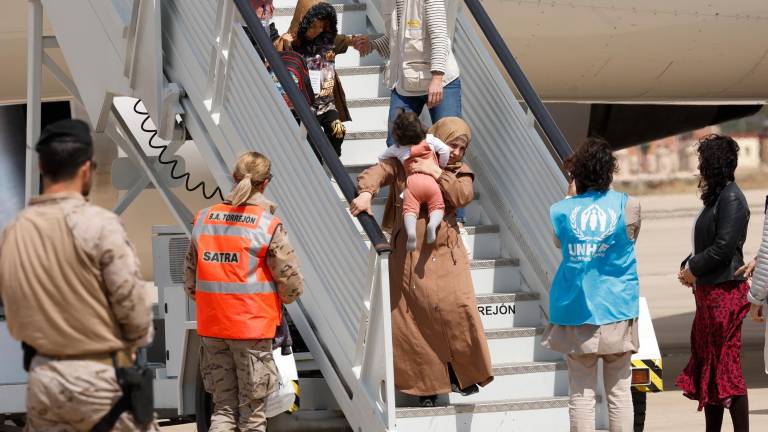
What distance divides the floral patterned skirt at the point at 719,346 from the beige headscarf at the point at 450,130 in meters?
1.38

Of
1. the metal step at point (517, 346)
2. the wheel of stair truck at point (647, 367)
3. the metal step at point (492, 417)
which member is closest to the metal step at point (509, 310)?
the metal step at point (517, 346)

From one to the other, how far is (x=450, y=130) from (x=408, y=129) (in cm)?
24

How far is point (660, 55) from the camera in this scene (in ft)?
32.0

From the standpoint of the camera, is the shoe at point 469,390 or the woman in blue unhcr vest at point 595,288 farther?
the shoe at point 469,390

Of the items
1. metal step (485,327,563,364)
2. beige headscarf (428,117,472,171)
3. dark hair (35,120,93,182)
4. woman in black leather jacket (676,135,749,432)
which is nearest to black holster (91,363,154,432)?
dark hair (35,120,93,182)

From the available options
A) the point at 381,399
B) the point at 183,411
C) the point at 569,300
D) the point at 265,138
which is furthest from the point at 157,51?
the point at 569,300

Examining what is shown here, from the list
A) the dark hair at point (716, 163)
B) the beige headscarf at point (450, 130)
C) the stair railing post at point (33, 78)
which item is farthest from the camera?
the stair railing post at point (33, 78)

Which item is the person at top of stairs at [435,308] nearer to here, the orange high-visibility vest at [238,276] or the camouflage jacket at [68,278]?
the orange high-visibility vest at [238,276]

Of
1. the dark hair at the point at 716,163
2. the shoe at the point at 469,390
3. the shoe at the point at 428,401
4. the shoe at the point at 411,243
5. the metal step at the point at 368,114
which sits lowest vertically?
the shoe at the point at 428,401

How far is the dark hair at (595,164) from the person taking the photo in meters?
5.60

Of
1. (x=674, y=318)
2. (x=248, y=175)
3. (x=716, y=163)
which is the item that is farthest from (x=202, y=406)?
(x=674, y=318)

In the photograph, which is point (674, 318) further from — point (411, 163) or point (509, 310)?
point (411, 163)

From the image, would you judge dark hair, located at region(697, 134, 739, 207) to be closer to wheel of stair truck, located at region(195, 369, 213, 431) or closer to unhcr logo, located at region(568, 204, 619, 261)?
unhcr logo, located at region(568, 204, 619, 261)

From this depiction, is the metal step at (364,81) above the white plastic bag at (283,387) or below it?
above
